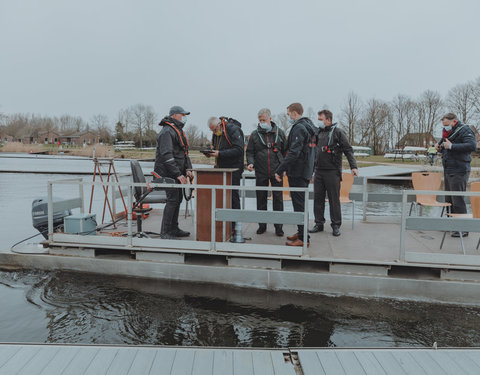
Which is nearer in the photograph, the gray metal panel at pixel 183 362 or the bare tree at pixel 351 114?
the gray metal panel at pixel 183 362

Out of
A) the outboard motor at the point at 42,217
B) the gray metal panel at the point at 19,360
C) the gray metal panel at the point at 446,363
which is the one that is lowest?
the gray metal panel at the point at 446,363

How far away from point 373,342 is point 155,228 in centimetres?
382

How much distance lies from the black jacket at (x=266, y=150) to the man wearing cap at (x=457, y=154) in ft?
8.30

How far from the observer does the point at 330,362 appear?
111 inches

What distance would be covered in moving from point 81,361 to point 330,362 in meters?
1.92

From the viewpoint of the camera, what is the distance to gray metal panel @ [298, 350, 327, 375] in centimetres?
271

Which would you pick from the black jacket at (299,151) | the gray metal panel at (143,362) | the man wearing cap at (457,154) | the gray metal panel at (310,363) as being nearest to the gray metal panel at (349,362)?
the gray metal panel at (310,363)

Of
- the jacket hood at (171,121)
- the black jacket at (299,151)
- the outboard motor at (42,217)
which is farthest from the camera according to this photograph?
the outboard motor at (42,217)

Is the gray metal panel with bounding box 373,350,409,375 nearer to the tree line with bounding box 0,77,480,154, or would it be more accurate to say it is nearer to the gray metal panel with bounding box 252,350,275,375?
the gray metal panel with bounding box 252,350,275,375

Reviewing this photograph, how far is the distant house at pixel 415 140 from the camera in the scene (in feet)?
174

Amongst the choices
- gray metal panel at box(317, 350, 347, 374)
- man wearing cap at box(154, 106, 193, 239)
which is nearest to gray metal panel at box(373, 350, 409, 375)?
gray metal panel at box(317, 350, 347, 374)

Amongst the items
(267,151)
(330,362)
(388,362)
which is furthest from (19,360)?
(267,151)

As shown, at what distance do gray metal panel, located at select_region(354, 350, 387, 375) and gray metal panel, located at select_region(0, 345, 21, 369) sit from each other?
274 cm

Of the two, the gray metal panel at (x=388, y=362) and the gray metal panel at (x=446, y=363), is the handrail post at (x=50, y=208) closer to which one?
the gray metal panel at (x=388, y=362)
